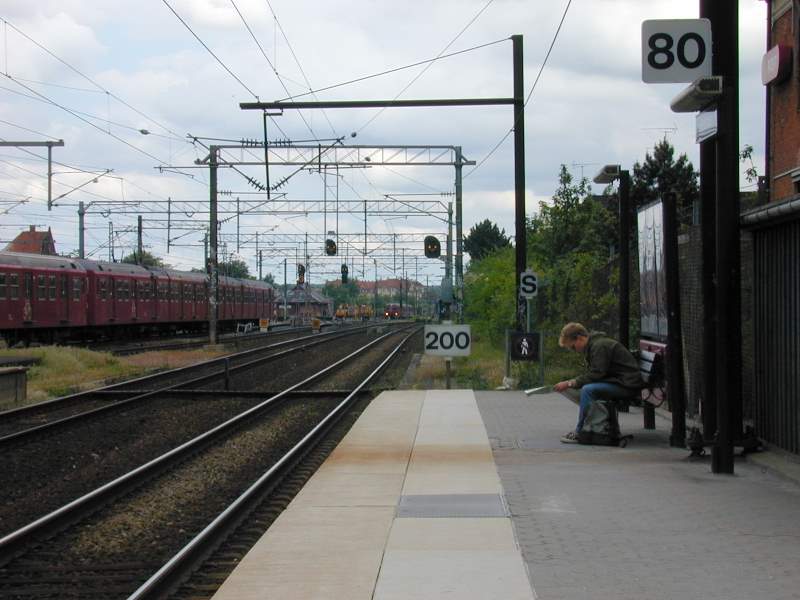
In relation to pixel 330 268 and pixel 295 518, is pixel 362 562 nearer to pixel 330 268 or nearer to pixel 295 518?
pixel 295 518

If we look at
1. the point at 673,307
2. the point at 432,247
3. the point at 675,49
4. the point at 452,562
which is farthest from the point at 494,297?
the point at 452,562

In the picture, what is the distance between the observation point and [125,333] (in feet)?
160

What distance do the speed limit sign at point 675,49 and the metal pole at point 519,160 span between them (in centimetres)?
1138

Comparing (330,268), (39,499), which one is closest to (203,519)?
(39,499)

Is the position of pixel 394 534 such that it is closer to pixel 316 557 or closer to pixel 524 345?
pixel 316 557

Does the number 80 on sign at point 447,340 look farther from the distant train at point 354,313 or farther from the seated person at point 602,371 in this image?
the distant train at point 354,313

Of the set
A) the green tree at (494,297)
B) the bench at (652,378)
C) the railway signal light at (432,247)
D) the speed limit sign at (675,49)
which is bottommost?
the bench at (652,378)

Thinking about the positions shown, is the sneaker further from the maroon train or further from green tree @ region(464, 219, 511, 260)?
green tree @ region(464, 219, 511, 260)

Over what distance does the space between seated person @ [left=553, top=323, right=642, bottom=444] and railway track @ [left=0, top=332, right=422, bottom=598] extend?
3363 millimetres

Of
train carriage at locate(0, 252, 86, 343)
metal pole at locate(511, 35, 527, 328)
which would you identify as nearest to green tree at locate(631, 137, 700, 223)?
train carriage at locate(0, 252, 86, 343)

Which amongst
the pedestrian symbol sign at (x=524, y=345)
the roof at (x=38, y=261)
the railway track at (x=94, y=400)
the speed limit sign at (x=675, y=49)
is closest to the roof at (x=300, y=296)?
the roof at (x=38, y=261)

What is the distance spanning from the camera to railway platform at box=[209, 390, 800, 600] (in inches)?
246

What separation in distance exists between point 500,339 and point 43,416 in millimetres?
19122

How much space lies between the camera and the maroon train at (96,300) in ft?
114
